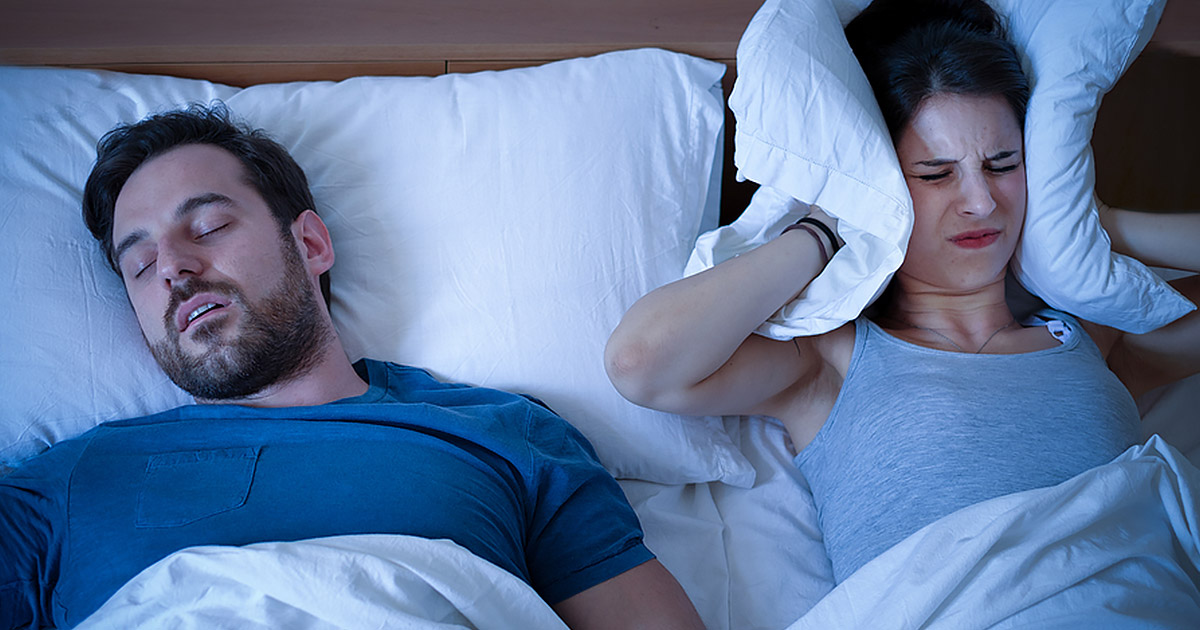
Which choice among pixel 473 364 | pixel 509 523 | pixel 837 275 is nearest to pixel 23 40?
pixel 473 364

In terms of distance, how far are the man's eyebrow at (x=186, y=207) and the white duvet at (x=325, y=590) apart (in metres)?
0.50

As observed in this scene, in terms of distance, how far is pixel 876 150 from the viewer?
1.11 m

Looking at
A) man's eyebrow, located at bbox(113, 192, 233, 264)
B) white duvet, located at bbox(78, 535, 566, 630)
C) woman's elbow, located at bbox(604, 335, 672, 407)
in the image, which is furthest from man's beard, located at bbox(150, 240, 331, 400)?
woman's elbow, located at bbox(604, 335, 672, 407)

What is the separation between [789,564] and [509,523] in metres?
0.42

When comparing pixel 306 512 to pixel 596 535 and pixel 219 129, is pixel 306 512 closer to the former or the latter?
pixel 596 535

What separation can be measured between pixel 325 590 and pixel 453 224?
2.19ft

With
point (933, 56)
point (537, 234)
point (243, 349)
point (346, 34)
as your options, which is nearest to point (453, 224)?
point (537, 234)

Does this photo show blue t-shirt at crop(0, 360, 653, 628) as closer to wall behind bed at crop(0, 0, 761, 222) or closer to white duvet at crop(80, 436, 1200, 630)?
white duvet at crop(80, 436, 1200, 630)

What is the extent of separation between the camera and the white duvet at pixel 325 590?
82 centimetres

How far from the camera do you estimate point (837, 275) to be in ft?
3.83

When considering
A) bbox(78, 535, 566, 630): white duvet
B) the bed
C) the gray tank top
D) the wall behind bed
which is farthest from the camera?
the wall behind bed

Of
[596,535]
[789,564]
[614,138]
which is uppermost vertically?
[614,138]

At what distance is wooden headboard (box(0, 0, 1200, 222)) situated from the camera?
1.49 m

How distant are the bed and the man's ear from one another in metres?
0.07
